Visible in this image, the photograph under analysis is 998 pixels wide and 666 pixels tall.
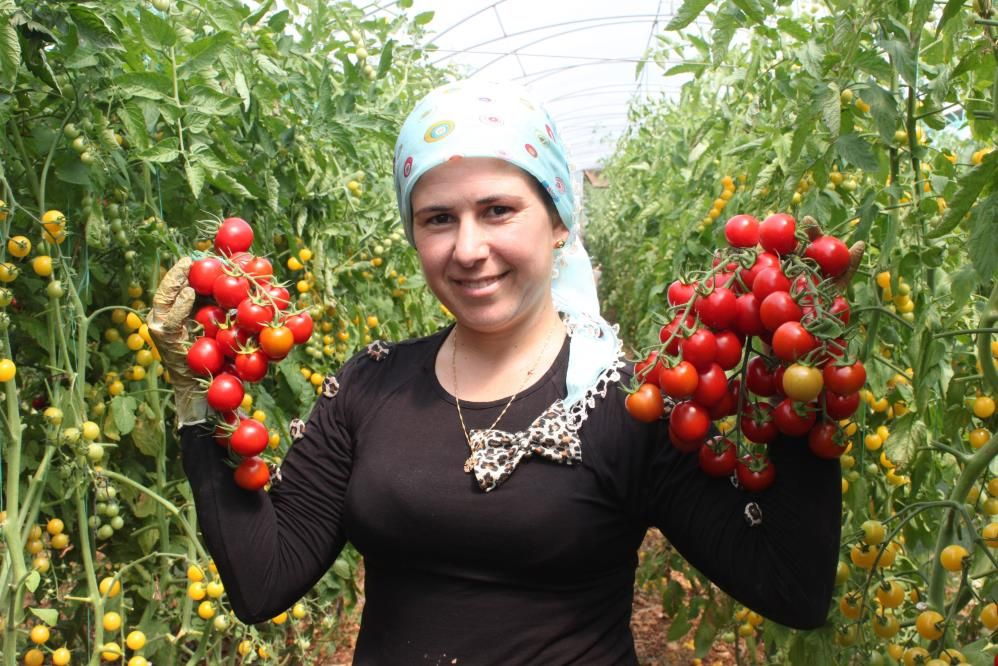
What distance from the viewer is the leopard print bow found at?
114 centimetres

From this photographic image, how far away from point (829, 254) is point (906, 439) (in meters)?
0.52

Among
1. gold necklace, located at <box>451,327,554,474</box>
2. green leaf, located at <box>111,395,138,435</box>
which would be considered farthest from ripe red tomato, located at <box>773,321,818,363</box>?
green leaf, located at <box>111,395,138,435</box>

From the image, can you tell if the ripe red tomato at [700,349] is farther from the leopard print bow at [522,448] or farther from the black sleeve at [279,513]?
the black sleeve at [279,513]

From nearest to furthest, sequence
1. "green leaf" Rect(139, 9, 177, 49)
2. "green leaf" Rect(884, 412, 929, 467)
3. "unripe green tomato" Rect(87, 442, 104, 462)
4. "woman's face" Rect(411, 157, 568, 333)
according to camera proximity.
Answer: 1. "woman's face" Rect(411, 157, 568, 333)
2. "green leaf" Rect(884, 412, 929, 467)
3. "green leaf" Rect(139, 9, 177, 49)
4. "unripe green tomato" Rect(87, 442, 104, 462)

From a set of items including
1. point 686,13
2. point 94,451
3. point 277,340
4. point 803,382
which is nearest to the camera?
point 803,382

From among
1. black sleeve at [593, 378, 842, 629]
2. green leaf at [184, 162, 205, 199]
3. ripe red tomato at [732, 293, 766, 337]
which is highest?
green leaf at [184, 162, 205, 199]

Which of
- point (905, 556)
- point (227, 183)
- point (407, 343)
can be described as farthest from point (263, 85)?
point (905, 556)

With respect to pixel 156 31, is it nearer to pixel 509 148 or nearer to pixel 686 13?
pixel 509 148

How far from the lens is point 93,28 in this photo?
138 centimetres

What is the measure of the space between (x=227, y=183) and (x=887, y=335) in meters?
1.28

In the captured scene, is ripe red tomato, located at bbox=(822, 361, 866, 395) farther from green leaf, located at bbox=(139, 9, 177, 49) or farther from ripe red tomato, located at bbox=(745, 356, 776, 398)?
green leaf, located at bbox=(139, 9, 177, 49)

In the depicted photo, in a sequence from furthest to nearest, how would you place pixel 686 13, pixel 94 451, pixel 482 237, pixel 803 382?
pixel 94 451 < pixel 686 13 < pixel 482 237 < pixel 803 382

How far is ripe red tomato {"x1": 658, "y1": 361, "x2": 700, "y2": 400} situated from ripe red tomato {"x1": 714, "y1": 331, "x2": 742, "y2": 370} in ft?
0.11

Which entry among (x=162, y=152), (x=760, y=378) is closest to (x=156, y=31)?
(x=162, y=152)
